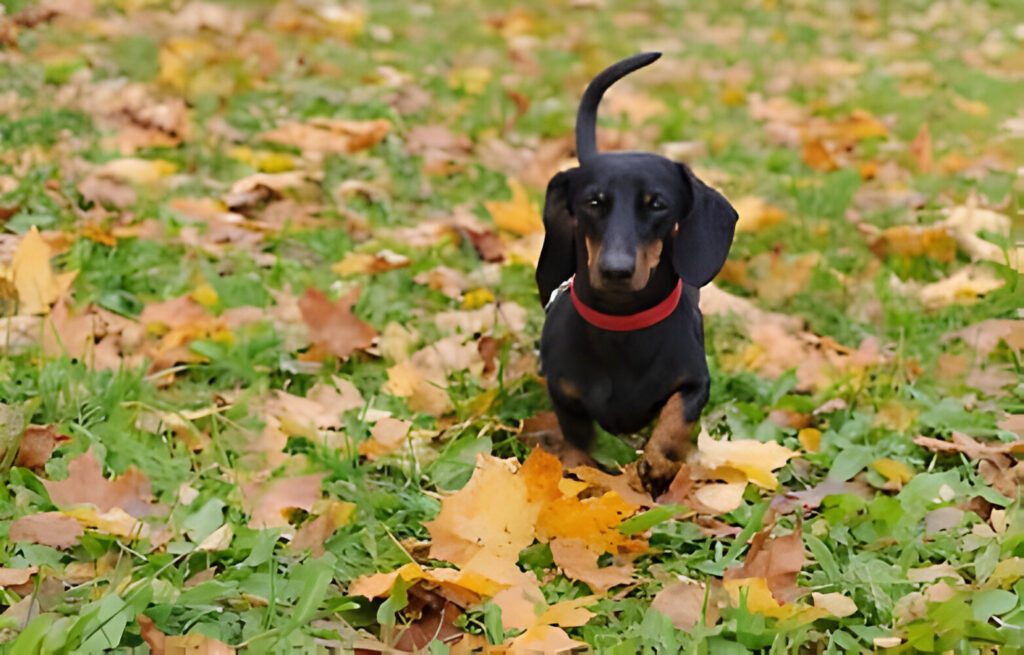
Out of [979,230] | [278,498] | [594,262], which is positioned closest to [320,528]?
[278,498]

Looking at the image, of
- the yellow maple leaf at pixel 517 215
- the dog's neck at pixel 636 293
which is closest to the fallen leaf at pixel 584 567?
the dog's neck at pixel 636 293

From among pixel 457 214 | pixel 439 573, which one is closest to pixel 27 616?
pixel 439 573

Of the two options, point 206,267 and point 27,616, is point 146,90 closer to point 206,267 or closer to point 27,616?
point 206,267

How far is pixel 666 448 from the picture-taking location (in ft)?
7.08

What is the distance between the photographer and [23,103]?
3984 mm

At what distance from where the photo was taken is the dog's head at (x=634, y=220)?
2037 mm

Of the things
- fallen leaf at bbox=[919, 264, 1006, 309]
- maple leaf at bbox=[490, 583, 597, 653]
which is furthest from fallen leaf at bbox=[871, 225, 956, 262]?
maple leaf at bbox=[490, 583, 597, 653]

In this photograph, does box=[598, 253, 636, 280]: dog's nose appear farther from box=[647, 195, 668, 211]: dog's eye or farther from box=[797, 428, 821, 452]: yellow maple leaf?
box=[797, 428, 821, 452]: yellow maple leaf

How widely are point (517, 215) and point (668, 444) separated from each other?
146cm

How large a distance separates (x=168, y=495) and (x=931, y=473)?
1.44m

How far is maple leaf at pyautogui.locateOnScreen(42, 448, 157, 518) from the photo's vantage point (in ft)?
6.61

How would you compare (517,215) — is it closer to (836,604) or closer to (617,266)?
(617,266)

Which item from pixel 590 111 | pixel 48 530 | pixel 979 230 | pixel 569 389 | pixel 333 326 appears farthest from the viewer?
pixel 979 230

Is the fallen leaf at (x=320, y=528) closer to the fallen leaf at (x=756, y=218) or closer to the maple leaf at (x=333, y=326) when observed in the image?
the maple leaf at (x=333, y=326)
